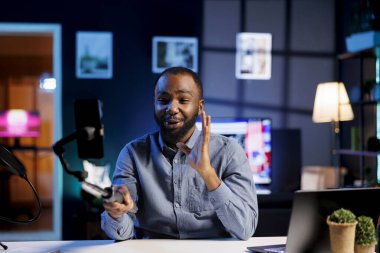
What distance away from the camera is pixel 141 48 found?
16.6 feet

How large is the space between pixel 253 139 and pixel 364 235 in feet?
10.2

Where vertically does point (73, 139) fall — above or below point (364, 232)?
above

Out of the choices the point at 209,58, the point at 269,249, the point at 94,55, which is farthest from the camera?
the point at 209,58

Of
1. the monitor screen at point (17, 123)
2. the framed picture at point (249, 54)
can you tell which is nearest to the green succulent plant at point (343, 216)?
the framed picture at point (249, 54)

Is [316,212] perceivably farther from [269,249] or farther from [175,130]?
[175,130]

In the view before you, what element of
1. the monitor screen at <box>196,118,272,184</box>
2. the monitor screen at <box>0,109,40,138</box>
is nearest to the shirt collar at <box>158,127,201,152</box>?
the monitor screen at <box>196,118,272,184</box>

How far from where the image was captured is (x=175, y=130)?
1871mm

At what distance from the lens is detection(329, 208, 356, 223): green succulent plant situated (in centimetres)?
145

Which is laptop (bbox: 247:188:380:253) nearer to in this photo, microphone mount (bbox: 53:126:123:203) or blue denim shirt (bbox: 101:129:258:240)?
blue denim shirt (bbox: 101:129:258:240)

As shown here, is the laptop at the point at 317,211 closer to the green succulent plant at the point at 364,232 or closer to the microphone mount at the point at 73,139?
the green succulent plant at the point at 364,232

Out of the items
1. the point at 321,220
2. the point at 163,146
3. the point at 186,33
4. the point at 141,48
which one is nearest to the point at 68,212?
the point at 141,48

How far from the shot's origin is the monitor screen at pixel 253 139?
456 centimetres

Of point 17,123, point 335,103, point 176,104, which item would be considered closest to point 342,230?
point 176,104

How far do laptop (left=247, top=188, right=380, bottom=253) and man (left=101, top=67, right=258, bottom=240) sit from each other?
1.11ft
